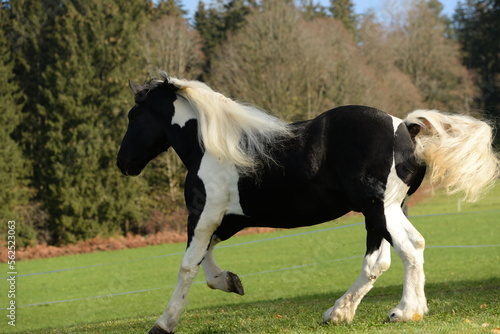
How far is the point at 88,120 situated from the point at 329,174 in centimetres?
3105

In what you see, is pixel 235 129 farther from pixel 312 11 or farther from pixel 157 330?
pixel 312 11

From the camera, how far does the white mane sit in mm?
5609

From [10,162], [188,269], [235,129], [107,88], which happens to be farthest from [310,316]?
[107,88]

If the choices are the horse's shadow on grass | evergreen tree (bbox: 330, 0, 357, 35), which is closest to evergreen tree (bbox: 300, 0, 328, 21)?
evergreen tree (bbox: 330, 0, 357, 35)

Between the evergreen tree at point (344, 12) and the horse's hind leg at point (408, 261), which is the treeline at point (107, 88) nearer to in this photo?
the evergreen tree at point (344, 12)

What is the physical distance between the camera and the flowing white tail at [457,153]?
534 cm

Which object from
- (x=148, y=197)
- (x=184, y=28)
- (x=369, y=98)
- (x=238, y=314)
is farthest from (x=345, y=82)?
(x=238, y=314)

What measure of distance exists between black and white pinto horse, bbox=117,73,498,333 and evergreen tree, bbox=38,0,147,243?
2850 cm

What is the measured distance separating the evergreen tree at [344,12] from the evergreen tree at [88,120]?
2936cm

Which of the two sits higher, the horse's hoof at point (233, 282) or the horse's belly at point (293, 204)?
the horse's belly at point (293, 204)

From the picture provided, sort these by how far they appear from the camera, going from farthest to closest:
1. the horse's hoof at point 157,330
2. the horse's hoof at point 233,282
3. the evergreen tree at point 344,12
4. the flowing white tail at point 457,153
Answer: the evergreen tree at point 344,12 → the horse's hoof at point 233,282 → the horse's hoof at point 157,330 → the flowing white tail at point 457,153

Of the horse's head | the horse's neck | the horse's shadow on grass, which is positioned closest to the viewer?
the horse's shadow on grass

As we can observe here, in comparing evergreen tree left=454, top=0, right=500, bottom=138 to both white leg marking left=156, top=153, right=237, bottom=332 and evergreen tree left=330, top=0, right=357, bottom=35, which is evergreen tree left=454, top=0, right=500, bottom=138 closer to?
evergreen tree left=330, top=0, right=357, bottom=35

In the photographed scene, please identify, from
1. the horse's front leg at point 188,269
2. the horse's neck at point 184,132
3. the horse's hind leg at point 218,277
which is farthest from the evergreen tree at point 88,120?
the horse's front leg at point 188,269
